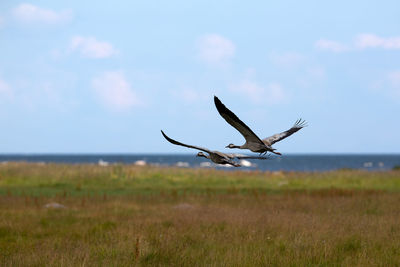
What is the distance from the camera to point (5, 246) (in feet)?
34.2

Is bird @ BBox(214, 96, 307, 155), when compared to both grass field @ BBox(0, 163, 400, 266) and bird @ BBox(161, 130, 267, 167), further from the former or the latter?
grass field @ BBox(0, 163, 400, 266)

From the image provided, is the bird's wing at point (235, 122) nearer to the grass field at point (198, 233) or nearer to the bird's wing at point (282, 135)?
the bird's wing at point (282, 135)

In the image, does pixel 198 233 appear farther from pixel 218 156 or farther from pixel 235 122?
pixel 235 122

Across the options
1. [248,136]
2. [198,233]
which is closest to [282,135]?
[248,136]

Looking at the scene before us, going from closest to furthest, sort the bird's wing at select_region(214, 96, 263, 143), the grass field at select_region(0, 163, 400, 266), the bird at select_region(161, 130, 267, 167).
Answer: the bird's wing at select_region(214, 96, 263, 143) < the bird at select_region(161, 130, 267, 167) < the grass field at select_region(0, 163, 400, 266)

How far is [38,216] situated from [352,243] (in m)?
Result: 9.04

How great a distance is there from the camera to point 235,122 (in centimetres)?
448

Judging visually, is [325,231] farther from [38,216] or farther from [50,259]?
[38,216]

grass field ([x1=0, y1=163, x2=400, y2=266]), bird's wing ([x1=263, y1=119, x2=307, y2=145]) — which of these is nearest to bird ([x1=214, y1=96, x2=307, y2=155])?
bird's wing ([x1=263, y1=119, x2=307, y2=145])

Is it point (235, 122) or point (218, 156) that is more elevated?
point (235, 122)

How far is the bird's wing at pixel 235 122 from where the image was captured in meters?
4.31

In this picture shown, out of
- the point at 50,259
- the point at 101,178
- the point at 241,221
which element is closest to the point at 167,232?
the point at 241,221

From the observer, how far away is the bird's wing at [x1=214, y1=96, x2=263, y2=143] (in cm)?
431

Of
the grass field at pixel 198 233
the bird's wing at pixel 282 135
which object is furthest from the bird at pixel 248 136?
the grass field at pixel 198 233
